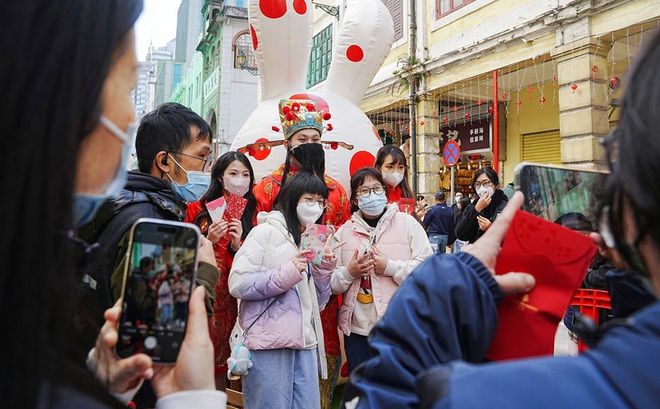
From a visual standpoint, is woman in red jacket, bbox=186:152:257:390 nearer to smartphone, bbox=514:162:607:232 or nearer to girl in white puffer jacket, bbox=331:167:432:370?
girl in white puffer jacket, bbox=331:167:432:370

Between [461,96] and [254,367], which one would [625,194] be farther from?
[461,96]

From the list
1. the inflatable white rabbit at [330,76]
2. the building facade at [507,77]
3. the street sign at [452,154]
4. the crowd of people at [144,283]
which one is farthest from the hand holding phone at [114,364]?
the street sign at [452,154]

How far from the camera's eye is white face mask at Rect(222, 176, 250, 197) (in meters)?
3.53

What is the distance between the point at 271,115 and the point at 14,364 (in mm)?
4499

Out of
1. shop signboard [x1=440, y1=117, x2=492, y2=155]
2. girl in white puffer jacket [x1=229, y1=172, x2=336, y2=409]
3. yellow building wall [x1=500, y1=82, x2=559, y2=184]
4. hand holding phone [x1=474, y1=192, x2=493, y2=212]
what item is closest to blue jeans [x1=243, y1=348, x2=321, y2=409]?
girl in white puffer jacket [x1=229, y1=172, x2=336, y2=409]

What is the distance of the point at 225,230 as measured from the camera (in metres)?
3.17

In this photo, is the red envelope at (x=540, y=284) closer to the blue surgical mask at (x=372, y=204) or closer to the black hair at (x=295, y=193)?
the black hair at (x=295, y=193)

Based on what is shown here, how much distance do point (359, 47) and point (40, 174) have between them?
5.03 m

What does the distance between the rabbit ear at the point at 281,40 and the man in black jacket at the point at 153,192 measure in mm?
2641

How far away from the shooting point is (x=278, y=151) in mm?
4789

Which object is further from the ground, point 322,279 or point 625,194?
point 625,194

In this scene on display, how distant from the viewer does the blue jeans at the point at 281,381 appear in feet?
8.62

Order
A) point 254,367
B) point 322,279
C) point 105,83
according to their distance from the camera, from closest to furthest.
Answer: point 105,83 → point 254,367 → point 322,279

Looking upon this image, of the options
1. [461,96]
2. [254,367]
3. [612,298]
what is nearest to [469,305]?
[612,298]
